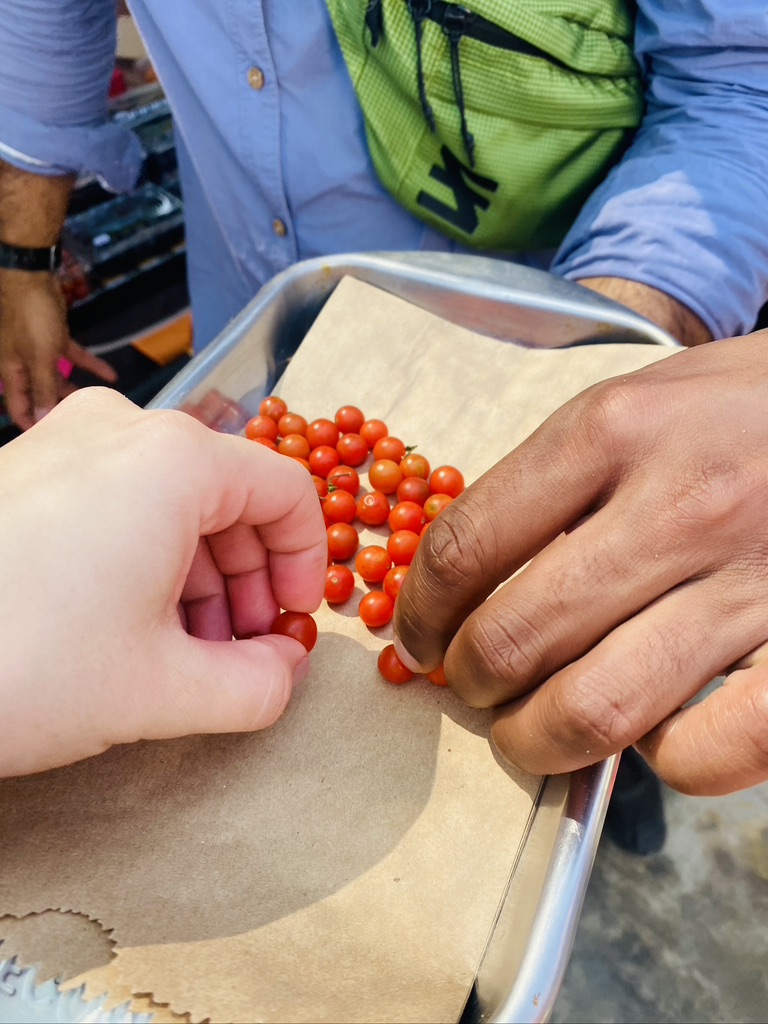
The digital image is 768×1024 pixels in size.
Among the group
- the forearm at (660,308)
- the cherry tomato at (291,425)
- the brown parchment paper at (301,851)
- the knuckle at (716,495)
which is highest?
the knuckle at (716,495)

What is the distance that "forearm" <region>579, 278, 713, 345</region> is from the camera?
1.40m

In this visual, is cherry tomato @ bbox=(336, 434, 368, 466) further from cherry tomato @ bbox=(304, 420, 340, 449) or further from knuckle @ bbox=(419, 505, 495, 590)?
knuckle @ bbox=(419, 505, 495, 590)

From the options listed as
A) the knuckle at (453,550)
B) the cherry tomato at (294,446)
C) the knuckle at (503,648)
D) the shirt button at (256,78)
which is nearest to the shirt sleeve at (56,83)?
the shirt button at (256,78)

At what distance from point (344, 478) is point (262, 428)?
18 cm

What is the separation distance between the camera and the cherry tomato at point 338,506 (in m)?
1.32

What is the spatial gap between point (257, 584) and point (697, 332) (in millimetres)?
997

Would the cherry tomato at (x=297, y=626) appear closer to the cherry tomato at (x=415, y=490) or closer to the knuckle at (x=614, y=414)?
the cherry tomato at (x=415, y=490)

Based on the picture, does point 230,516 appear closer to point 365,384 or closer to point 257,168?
point 365,384

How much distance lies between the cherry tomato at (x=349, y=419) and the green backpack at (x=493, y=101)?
0.56 m

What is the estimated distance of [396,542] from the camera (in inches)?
49.7

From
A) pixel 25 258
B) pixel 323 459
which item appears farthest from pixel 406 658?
pixel 25 258

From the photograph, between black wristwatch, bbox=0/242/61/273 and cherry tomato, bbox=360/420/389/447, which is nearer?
cherry tomato, bbox=360/420/389/447

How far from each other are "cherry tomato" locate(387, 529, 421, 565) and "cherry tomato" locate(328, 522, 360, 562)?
7 centimetres

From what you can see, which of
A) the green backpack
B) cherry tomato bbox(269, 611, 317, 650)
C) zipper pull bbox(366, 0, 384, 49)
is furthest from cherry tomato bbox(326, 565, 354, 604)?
zipper pull bbox(366, 0, 384, 49)
